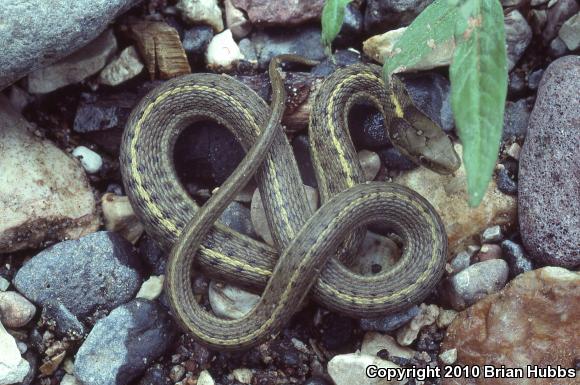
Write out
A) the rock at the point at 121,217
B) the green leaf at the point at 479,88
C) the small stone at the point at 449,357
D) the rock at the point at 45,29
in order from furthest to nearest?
1. the rock at the point at 121,217
2. the small stone at the point at 449,357
3. the rock at the point at 45,29
4. the green leaf at the point at 479,88

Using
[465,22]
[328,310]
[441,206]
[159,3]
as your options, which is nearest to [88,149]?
[159,3]

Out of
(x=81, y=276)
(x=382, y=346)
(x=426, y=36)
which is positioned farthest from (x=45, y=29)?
(x=382, y=346)

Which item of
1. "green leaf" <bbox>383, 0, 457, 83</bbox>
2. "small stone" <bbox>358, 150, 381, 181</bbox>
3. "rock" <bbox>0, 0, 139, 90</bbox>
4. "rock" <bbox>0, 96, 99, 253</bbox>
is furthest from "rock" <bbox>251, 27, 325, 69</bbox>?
"rock" <bbox>0, 96, 99, 253</bbox>

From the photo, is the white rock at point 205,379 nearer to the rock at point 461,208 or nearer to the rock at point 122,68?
the rock at point 461,208

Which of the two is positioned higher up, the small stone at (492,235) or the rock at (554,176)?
the rock at (554,176)

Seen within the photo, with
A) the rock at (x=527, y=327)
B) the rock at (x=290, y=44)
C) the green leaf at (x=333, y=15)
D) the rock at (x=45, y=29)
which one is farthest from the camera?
the rock at (x=290, y=44)

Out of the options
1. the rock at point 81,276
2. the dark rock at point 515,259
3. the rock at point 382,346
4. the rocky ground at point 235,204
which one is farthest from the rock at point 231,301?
the dark rock at point 515,259
